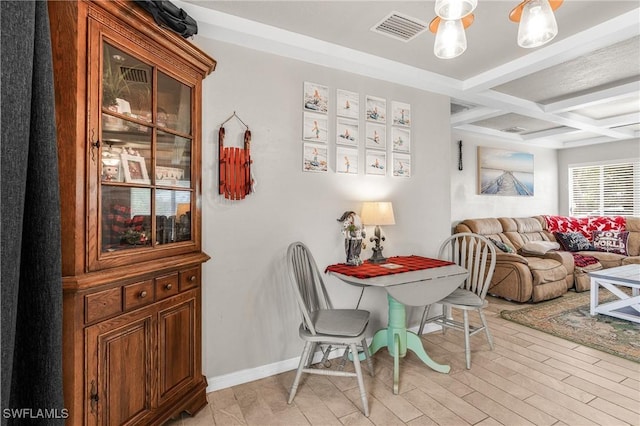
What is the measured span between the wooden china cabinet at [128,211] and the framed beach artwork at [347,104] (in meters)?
1.08

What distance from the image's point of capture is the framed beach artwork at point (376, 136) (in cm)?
287

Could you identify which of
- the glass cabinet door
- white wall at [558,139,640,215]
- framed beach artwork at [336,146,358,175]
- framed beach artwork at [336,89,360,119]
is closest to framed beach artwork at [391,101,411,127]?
framed beach artwork at [336,89,360,119]

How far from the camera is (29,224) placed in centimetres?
53

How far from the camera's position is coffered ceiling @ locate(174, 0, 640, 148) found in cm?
213

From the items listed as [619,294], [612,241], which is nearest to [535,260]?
[619,294]

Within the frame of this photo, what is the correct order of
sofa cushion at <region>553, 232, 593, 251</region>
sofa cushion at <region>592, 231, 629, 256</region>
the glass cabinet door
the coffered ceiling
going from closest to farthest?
the glass cabinet door
the coffered ceiling
sofa cushion at <region>592, 231, 629, 256</region>
sofa cushion at <region>553, 232, 593, 251</region>

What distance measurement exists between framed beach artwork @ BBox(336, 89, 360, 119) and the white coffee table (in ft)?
9.94

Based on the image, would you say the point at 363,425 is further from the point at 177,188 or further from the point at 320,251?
the point at 177,188

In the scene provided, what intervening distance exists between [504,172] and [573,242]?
147 centimetres

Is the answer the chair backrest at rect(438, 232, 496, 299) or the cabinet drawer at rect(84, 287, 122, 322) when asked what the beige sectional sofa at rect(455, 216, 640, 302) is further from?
the cabinet drawer at rect(84, 287, 122, 322)

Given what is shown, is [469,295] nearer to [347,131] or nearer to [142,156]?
[347,131]

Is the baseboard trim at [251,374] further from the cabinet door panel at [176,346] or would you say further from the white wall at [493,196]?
the white wall at [493,196]

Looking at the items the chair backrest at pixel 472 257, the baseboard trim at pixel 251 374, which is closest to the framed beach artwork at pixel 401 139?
the chair backrest at pixel 472 257

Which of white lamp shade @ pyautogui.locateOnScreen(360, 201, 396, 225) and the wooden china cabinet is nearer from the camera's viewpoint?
the wooden china cabinet
